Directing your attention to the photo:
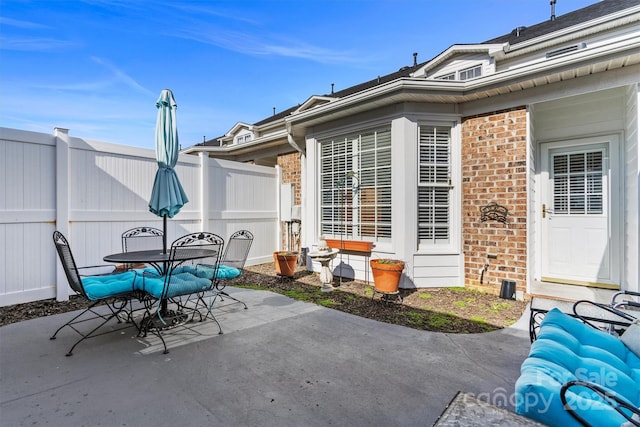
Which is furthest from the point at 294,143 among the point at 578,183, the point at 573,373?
the point at 573,373

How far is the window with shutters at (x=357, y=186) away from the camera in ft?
18.2

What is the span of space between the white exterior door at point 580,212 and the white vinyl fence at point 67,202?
6.49m

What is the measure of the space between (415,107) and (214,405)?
4.93m

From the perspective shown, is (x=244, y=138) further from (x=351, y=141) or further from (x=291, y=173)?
(x=351, y=141)

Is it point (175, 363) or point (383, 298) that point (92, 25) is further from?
point (383, 298)

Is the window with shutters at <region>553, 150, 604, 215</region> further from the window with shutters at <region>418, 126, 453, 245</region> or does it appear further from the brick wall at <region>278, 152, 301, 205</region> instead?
the brick wall at <region>278, 152, 301, 205</region>

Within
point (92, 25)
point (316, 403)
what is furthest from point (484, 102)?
point (92, 25)

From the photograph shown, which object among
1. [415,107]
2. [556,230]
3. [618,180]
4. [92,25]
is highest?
[92,25]

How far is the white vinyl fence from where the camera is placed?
429 centimetres

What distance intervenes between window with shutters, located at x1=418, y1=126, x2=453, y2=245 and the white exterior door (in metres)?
1.68

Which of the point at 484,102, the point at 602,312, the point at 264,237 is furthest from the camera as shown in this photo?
the point at 264,237

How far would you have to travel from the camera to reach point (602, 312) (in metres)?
3.30

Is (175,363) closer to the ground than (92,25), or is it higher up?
closer to the ground

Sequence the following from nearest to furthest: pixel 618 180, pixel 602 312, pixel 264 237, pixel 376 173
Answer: pixel 602 312 < pixel 618 180 < pixel 376 173 < pixel 264 237
